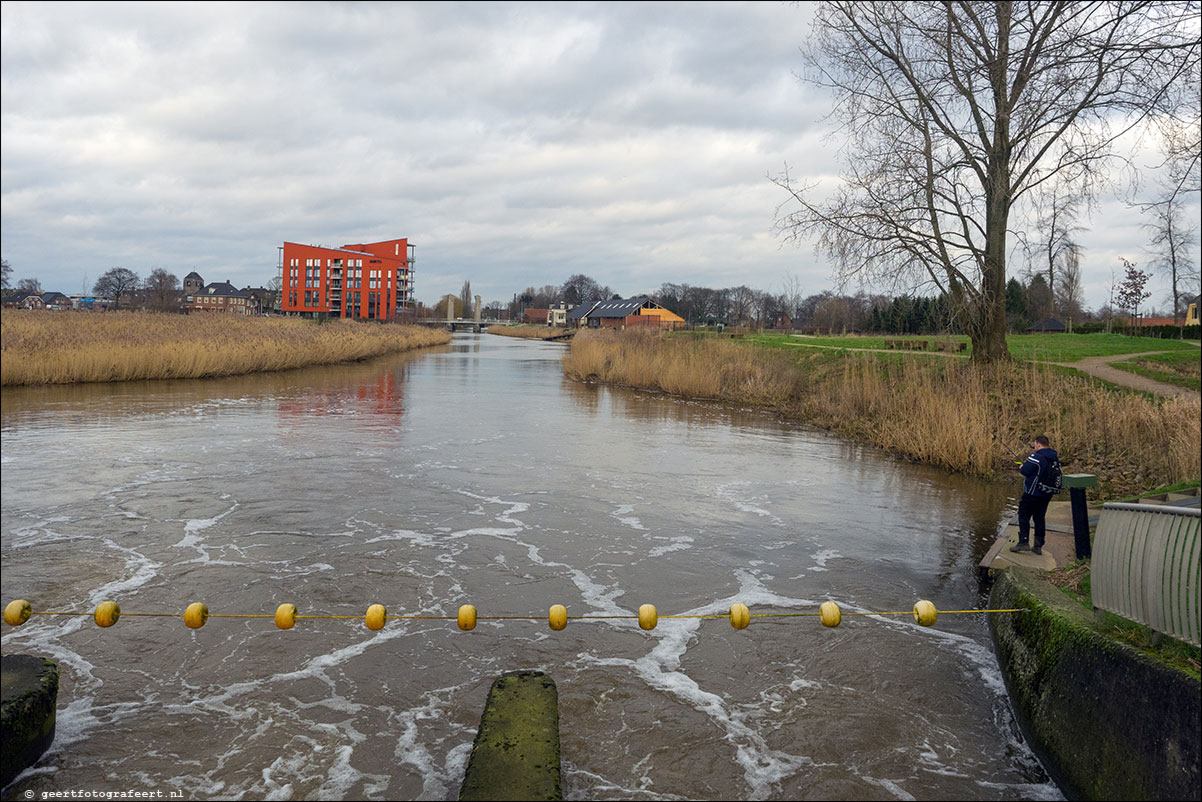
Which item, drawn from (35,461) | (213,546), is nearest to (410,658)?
(213,546)

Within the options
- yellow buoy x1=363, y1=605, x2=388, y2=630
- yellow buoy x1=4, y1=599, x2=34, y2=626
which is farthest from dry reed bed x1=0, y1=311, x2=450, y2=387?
yellow buoy x1=363, y1=605, x2=388, y2=630

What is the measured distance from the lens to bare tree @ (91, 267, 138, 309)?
8922 mm

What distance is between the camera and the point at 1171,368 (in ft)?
63.4

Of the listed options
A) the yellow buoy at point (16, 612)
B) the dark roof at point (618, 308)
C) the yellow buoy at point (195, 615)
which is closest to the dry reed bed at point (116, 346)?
the yellow buoy at point (16, 612)

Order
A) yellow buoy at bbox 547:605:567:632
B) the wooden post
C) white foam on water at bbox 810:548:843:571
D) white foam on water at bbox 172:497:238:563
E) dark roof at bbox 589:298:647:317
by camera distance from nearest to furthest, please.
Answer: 1. yellow buoy at bbox 547:605:567:632
2. the wooden post
3. white foam on water at bbox 172:497:238:563
4. white foam on water at bbox 810:548:843:571
5. dark roof at bbox 589:298:647:317

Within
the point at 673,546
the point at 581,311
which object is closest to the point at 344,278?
the point at 581,311

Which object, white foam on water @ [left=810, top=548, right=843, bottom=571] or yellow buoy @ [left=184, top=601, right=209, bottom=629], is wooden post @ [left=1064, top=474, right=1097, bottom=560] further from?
yellow buoy @ [left=184, top=601, right=209, bottom=629]

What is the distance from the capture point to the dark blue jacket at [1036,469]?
746cm

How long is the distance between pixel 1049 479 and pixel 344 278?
90.9m

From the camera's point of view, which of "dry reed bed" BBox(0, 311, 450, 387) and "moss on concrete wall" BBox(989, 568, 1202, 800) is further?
"dry reed bed" BBox(0, 311, 450, 387)

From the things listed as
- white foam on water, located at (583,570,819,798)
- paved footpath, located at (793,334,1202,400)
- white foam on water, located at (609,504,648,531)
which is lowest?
white foam on water, located at (583,570,819,798)

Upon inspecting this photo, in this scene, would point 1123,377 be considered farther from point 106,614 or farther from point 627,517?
point 106,614

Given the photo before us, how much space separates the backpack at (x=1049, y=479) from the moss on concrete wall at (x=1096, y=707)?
1.77 metres

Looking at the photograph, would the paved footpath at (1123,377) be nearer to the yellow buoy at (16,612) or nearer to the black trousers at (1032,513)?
the black trousers at (1032,513)
